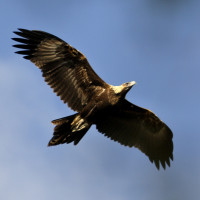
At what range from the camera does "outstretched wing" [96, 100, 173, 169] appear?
14.0 metres

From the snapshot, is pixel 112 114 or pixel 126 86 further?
pixel 112 114

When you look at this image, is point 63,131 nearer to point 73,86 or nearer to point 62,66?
point 73,86

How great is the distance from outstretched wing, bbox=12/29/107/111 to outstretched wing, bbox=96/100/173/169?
0.99m

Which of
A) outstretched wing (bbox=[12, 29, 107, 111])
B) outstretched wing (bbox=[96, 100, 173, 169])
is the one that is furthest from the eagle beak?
outstretched wing (bbox=[96, 100, 173, 169])

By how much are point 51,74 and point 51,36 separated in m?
0.94

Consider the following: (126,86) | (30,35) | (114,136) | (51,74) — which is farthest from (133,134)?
(30,35)

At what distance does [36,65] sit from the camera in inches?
517

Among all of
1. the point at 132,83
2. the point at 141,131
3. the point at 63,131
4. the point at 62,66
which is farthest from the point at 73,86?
the point at 141,131

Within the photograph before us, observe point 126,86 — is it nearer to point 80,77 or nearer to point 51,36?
point 80,77

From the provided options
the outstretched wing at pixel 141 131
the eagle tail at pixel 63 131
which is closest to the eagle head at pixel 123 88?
the outstretched wing at pixel 141 131

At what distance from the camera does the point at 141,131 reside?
1428 centimetres

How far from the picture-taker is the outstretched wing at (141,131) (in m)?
14.0

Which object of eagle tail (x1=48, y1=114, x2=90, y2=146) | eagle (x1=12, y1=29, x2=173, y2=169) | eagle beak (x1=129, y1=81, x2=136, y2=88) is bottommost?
eagle tail (x1=48, y1=114, x2=90, y2=146)

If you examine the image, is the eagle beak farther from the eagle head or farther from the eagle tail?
the eagle tail
